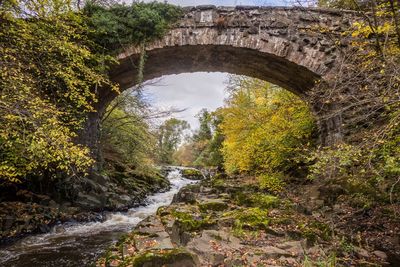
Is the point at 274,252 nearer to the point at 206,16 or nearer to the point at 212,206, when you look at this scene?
the point at 212,206

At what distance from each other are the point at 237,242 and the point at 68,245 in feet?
13.1

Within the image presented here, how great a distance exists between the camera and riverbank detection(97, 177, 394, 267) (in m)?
3.91

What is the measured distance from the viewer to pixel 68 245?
6148 millimetres

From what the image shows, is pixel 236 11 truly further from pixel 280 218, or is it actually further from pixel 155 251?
pixel 155 251

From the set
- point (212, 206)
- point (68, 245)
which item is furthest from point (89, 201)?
point (212, 206)

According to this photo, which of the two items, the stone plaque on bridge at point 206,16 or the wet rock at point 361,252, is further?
the stone plaque on bridge at point 206,16

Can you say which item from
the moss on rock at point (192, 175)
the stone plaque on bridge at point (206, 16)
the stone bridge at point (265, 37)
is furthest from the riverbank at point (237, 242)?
the moss on rock at point (192, 175)

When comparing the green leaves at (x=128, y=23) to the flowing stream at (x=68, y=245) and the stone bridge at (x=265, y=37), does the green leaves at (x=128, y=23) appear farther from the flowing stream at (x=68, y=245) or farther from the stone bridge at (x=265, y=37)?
the flowing stream at (x=68, y=245)

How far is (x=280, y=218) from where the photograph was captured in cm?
598

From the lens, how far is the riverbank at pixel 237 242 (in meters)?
3.91

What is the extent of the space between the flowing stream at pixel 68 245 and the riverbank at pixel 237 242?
128 cm

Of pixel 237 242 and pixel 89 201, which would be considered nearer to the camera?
pixel 237 242

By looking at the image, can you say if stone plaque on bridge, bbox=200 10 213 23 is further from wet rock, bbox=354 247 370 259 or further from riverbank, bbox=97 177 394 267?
wet rock, bbox=354 247 370 259

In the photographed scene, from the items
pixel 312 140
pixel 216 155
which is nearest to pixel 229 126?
pixel 312 140
